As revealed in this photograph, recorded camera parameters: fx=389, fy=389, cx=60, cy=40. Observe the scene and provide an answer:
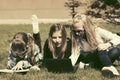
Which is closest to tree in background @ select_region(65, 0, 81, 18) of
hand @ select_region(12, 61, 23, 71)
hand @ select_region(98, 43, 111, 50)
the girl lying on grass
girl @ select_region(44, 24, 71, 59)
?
the girl lying on grass

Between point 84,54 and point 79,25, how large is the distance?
0.64 metres

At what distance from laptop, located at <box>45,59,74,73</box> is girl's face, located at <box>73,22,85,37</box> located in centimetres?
57

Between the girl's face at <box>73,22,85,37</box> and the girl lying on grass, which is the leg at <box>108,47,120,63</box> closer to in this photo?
the girl's face at <box>73,22,85,37</box>

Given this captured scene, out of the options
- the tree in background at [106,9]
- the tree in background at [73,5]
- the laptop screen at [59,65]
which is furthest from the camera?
the tree in background at [73,5]

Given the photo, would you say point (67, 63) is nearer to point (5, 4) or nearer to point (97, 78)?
point (97, 78)

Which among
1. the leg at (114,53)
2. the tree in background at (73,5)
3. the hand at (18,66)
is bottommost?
the tree in background at (73,5)

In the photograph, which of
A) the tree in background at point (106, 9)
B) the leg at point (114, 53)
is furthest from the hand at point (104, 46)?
the tree in background at point (106, 9)

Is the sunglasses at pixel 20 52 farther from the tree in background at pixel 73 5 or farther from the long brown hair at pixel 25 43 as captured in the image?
→ the tree in background at pixel 73 5

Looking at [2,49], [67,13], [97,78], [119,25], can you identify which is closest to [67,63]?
[97,78]

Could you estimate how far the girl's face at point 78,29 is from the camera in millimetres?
6535

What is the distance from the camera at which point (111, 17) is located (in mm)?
17984

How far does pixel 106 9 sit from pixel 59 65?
11566 mm

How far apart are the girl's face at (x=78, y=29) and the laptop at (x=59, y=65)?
0.57 m

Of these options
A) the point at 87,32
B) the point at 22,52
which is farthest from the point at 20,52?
the point at 87,32
